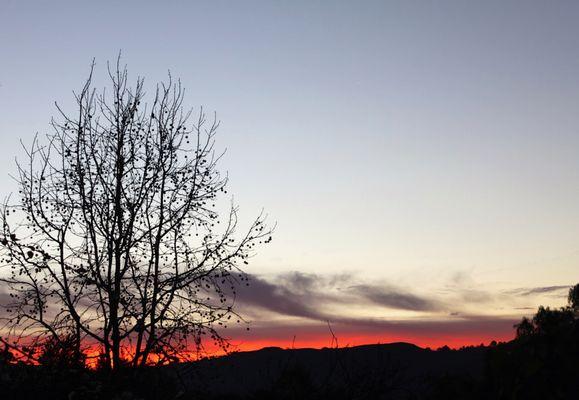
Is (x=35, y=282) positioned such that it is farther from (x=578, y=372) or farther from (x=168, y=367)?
(x=578, y=372)

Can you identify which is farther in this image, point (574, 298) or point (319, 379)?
point (574, 298)

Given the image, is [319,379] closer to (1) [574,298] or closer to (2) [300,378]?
(2) [300,378]

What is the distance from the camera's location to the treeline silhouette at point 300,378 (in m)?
9.29

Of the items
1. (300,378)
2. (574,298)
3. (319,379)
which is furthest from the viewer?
(574,298)

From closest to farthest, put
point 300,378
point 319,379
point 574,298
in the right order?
point 300,378, point 319,379, point 574,298

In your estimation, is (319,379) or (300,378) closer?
(300,378)

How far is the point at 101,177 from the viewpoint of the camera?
1420 cm

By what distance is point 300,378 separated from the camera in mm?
9086

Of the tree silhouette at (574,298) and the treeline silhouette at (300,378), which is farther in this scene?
the tree silhouette at (574,298)

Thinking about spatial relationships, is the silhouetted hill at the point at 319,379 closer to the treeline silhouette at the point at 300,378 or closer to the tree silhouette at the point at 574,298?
the treeline silhouette at the point at 300,378

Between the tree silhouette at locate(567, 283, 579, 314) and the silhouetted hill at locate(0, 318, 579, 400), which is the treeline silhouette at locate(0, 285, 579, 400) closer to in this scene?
the silhouetted hill at locate(0, 318, 579, 400)

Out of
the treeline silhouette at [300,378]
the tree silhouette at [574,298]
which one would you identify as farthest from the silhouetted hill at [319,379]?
the tree silhouette at [574,298]

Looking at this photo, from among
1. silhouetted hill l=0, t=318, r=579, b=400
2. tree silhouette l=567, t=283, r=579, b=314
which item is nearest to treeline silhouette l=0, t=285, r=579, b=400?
silhouetted hill l=0, t=318, r=579, b=400

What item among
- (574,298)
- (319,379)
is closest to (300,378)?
(319,379)
